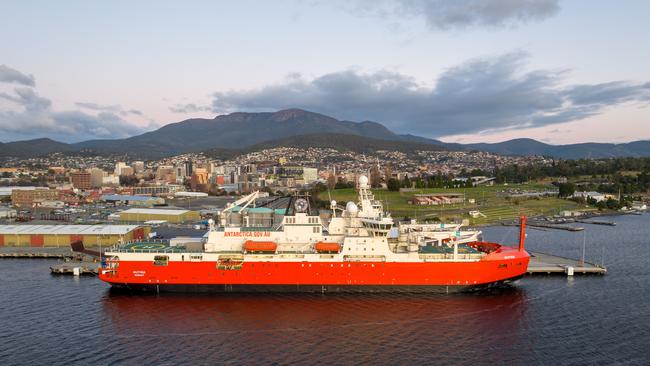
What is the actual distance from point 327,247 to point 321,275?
1.78 metres

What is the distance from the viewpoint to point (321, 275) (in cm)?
2919

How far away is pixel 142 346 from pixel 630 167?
12746 centimetres

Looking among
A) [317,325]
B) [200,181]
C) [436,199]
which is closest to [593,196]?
[436,199]

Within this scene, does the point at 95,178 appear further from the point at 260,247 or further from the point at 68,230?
the point at 260,247

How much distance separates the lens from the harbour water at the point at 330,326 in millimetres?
21047

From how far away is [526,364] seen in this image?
20.3 meters

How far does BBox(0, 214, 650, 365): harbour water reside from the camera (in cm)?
2105

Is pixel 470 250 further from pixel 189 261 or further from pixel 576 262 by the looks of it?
pixel 189 261

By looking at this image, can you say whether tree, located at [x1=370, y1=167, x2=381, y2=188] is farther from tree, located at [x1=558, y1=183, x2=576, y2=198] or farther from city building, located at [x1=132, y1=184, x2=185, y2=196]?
city building, located at [x1=132, y1=184, x2=185, y2=196]

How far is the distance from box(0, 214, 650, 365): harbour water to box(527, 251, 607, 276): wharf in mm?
993

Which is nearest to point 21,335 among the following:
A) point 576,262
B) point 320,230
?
point 320,230

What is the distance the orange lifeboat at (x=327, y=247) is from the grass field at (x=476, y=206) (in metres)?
36.5

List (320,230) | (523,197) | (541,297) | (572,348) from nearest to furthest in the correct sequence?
1. (572,348)
2. (541,297)
3. (320,230)
4. (523,197)

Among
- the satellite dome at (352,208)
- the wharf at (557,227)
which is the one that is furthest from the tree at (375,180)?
the satellite dome at (352,208)
